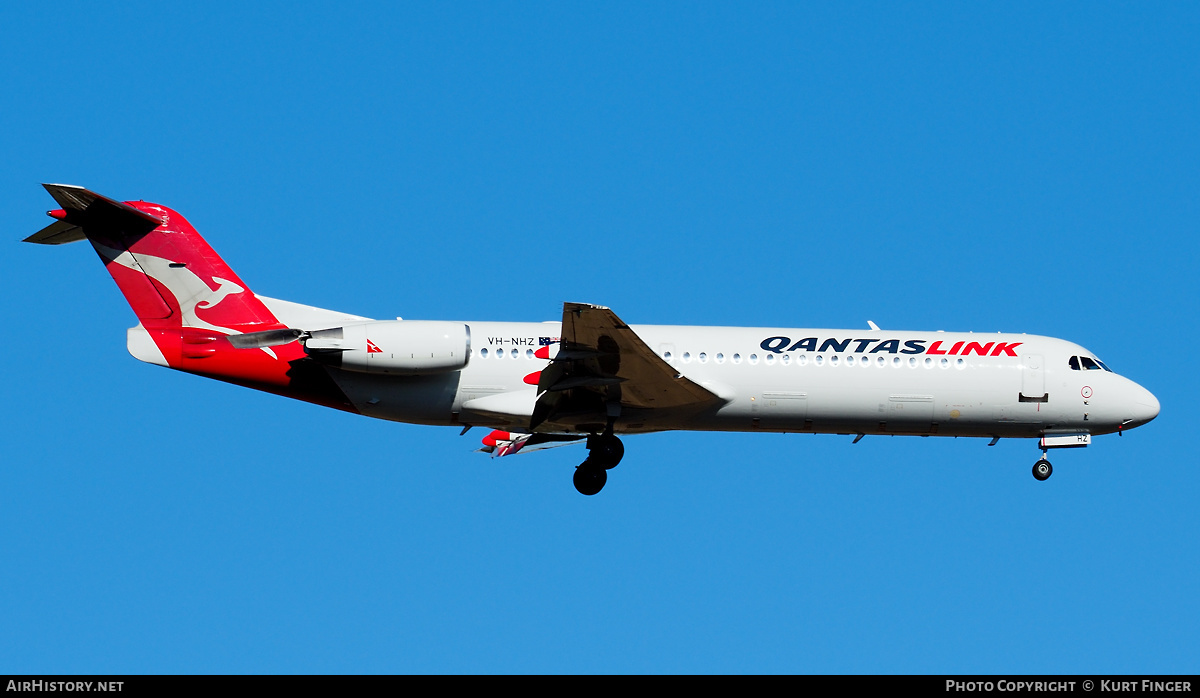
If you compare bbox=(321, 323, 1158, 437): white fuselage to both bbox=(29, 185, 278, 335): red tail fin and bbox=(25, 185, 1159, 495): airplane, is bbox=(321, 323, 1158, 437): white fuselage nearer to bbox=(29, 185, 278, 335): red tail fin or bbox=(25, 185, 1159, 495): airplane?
bbox=(25, 185, 1159, 495): airplane

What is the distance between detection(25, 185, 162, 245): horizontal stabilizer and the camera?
21250 millimetres

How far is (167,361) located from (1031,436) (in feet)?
56.8

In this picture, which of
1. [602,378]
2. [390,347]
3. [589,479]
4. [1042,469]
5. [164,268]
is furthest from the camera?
[1042,469]

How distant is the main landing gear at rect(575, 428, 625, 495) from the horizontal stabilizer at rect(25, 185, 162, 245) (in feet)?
30.8

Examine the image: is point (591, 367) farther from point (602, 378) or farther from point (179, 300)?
point (179, 300)

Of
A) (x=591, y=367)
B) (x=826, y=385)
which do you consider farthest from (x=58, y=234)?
(x=826, y=385)

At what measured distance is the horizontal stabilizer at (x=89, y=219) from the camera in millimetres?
21250

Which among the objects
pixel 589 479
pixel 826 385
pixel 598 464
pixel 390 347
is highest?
pixel 826 385

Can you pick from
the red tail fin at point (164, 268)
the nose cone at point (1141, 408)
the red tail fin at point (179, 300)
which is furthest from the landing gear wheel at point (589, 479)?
the nose cone at point (1141, 408)

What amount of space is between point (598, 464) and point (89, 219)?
417 inches

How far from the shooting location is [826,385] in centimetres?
2331

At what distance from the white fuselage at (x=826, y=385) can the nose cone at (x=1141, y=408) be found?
0.03 meters

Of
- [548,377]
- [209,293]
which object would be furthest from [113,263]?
[548,377]
